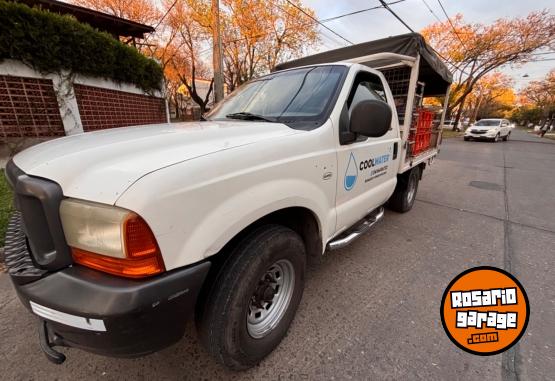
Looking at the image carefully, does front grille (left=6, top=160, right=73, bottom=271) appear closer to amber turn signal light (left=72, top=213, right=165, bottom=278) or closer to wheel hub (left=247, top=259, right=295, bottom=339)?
amber turn signal light (left=72, top=213, right=165, bottom=278)

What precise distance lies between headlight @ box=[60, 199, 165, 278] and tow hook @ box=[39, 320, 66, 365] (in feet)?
1.63

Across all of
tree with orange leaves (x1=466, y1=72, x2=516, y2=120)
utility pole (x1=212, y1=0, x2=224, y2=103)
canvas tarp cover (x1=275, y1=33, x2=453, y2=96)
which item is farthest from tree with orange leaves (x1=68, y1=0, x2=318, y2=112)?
tree with orange leaves (x1=466, y1=72, x2=516, y2=120)

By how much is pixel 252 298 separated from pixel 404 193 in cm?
348

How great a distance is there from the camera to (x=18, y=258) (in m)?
1.25

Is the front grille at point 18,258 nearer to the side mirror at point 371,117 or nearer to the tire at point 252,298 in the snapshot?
the tire at point 252,298

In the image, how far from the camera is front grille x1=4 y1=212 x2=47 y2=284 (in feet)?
3.67

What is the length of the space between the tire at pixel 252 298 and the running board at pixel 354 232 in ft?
1.60

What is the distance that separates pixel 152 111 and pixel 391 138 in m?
9.39

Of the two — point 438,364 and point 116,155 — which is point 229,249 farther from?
point 438,364

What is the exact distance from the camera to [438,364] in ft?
5.66

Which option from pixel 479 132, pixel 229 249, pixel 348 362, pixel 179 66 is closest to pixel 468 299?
pixel 348 362

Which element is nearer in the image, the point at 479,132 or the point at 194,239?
the point at 194,239

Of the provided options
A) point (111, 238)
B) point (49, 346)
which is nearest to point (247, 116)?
point (111, 238)

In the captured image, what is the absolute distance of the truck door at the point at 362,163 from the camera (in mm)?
2068
